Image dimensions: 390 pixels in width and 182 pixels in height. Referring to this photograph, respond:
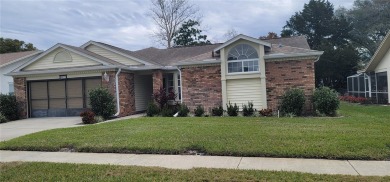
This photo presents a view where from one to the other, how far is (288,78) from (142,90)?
9547 millimetres

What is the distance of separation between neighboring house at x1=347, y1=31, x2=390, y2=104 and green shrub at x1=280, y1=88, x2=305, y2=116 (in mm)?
8667

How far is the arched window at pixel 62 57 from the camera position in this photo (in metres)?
18.5

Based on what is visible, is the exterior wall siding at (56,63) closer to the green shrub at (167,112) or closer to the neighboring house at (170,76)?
the neighboring house at (170,76)

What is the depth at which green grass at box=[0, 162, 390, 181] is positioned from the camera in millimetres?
5309

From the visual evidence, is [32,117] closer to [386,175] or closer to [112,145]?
[112,145]

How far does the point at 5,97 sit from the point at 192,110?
10737mm

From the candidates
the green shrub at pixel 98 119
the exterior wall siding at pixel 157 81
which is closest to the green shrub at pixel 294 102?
the exterior wall siding at pixel 157 81

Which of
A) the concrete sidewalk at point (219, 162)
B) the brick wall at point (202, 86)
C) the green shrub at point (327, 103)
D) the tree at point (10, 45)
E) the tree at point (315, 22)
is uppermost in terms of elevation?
the tree at point (315, 22)

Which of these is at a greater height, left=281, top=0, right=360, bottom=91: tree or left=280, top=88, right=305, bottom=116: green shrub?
left=281, top=0, right=360, bottom=91: tree

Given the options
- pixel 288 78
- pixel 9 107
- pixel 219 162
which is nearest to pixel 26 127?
pixel 9 107

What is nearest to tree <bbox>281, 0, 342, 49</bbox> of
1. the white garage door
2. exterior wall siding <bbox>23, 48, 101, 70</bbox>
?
the white garage door

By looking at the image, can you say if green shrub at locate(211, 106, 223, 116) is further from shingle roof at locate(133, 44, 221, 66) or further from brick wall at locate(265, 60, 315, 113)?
shingle roof at locate(133, 44, 221, 66)

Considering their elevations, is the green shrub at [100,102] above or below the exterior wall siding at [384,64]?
below

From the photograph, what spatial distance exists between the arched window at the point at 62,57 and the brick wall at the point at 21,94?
245cm
